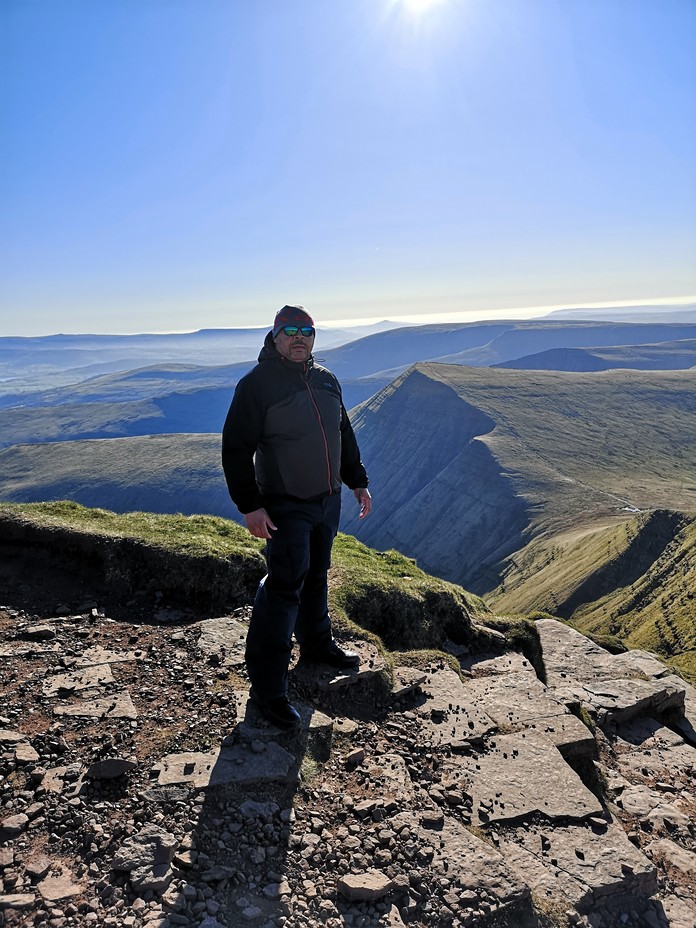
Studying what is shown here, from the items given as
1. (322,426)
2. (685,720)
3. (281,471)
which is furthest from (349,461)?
(685,720)

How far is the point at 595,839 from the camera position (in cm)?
520

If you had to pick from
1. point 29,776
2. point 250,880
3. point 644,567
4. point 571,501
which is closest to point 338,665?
point 250,880

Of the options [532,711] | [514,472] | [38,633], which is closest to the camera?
[532,711]

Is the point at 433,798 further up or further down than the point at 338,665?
further down

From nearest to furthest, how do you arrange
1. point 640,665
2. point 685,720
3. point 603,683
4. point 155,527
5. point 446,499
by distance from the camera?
point 685,720 → point 603,683 → point 155,527 → point 640,665 → point 446,499

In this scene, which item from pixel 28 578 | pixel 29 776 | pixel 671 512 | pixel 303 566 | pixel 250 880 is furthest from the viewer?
pixel 671 512

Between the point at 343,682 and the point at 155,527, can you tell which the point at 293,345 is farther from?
the point at 155,527

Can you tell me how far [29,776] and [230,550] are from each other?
438 cm

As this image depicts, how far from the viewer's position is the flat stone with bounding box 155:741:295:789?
4.90m

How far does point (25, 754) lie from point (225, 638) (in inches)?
105

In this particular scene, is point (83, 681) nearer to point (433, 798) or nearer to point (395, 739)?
point (395, 739)

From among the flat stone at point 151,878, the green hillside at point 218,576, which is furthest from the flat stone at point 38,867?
the green hillside at point 218,576

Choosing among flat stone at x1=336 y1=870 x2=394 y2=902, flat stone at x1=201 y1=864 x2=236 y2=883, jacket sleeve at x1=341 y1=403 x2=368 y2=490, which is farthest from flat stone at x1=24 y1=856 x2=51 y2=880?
jacket sleeve at x1=341 y1=403 x2=368 y2=490

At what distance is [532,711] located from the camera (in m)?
6.96
